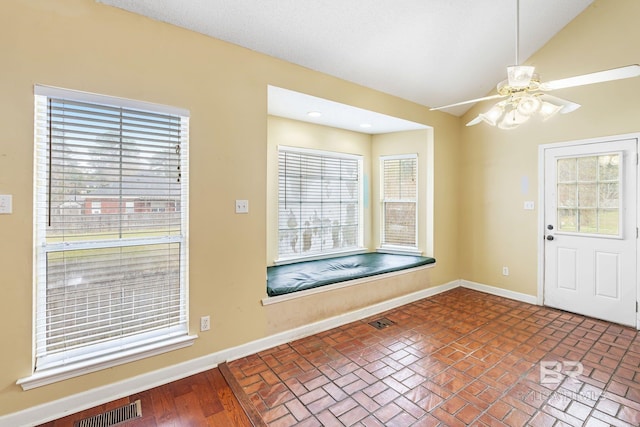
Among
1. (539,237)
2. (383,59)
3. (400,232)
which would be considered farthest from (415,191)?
(383,59)

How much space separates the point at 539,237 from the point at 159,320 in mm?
4305

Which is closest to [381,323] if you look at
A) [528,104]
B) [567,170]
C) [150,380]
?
[150,380]

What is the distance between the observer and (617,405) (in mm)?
1940

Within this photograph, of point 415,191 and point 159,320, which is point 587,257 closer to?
point 415,191

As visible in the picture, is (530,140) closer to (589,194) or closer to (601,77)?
(589,194)

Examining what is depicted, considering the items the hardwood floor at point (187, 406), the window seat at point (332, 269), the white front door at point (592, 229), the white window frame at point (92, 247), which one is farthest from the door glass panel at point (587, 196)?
the white window frame at point (92, 247)

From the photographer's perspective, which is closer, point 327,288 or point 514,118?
point 514,118

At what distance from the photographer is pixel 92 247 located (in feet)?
6.72

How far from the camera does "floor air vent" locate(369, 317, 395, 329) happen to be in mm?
3198

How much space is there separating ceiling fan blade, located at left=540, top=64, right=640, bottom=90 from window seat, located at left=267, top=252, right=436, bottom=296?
92.3 inches

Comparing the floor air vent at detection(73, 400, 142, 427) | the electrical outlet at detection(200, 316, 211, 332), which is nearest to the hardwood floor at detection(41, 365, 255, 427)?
the floor air vent at detection(73, 400, 142, 427)

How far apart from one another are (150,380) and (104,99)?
1.98 metres

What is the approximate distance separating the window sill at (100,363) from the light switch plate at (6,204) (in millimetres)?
1000

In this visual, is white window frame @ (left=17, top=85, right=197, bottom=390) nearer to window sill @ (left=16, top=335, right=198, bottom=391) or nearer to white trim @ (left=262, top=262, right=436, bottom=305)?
window sill @ (left=16, top=335, right=198, bottom=391)
